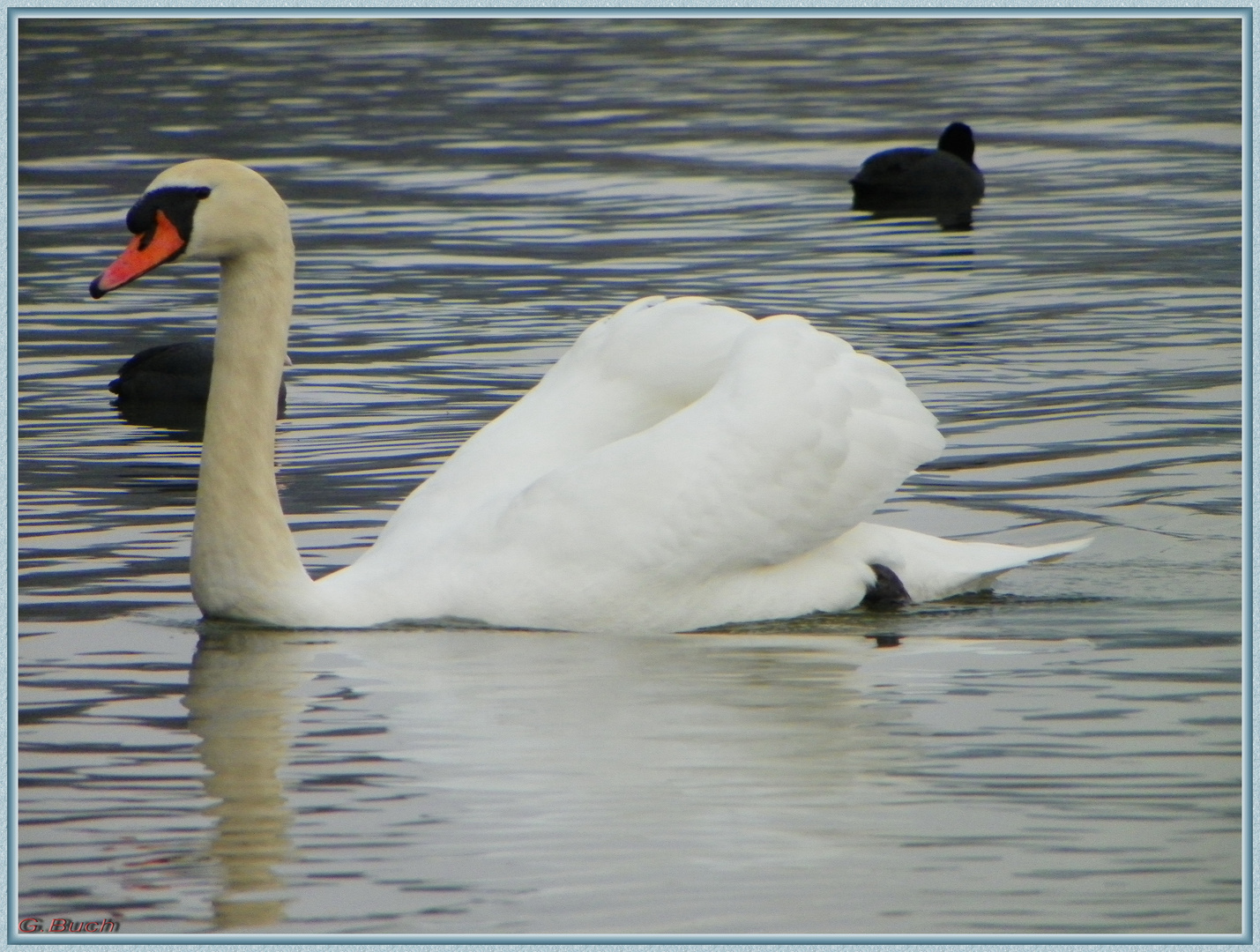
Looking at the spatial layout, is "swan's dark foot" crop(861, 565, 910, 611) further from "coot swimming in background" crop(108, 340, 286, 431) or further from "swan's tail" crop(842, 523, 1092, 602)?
"coot swimming in background" crop(108, 340, 286, 431)

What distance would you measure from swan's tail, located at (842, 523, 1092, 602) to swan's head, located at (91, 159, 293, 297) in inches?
89.3

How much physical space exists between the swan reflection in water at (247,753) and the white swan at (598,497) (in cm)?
21

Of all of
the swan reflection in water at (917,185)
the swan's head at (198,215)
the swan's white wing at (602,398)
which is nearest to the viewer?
the swan's head at (198,215)

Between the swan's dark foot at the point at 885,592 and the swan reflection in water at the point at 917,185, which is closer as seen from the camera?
the swan's dark foot at the point at 885,592

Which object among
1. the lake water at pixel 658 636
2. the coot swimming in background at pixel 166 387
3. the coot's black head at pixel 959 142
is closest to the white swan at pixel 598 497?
the lake water at pixel 658 636

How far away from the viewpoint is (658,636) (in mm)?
7180

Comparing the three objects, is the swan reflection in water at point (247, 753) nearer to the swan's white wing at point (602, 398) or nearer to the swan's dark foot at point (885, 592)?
the swan's white wing at point (602, 398)

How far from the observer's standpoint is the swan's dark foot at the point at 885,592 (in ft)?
25.2

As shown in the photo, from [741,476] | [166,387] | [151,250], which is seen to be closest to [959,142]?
[166,387]

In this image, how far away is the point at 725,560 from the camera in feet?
23.8

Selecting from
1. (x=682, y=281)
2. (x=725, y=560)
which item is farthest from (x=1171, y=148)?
(x=725, y=560)

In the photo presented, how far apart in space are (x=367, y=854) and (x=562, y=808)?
538mm

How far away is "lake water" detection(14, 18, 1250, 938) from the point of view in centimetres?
506

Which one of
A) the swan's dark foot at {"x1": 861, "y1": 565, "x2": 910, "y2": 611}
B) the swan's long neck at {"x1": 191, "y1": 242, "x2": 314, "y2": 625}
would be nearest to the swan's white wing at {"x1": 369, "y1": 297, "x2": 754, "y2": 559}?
the swan's long neck at {"x1": 191, "y1": 242, "x2": 314, "y2": 625}
